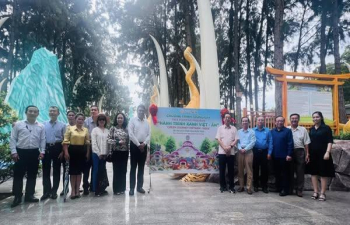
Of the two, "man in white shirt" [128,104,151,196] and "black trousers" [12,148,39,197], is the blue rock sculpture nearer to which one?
"black trousers" [12,148,39,197]

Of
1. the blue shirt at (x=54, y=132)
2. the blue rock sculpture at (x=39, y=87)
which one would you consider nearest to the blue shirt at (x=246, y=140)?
the blue shirt at (x=54, y=132)

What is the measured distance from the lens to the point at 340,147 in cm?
592

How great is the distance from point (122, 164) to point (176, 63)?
13969mm

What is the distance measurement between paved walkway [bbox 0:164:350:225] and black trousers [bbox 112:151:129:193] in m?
0.22

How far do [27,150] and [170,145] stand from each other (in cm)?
281

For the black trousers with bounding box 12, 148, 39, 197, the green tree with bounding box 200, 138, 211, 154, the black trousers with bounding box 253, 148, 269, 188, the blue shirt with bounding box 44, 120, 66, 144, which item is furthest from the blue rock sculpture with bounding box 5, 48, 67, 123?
the black trousers with bounding box 253, 148, 269, 188

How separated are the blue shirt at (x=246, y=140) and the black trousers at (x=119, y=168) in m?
2.26

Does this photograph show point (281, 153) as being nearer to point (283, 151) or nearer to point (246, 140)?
point (283, 151)

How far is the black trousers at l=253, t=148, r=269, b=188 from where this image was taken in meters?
5.59

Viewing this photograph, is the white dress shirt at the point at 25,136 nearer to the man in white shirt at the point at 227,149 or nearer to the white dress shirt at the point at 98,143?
the white dress shirt at the point at 98,143

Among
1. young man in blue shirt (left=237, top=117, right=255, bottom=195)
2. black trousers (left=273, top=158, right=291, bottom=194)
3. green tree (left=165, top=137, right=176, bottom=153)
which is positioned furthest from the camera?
green tree (left=165, top=137, right=176, bottom=153)

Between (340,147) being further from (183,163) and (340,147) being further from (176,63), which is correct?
(176,63)

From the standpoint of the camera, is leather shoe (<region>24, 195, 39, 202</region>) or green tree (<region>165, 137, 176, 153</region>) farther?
green tree (<region>165, 137, 176, 153</region>)

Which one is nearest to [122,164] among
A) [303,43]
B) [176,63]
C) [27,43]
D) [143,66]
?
[27,43]
